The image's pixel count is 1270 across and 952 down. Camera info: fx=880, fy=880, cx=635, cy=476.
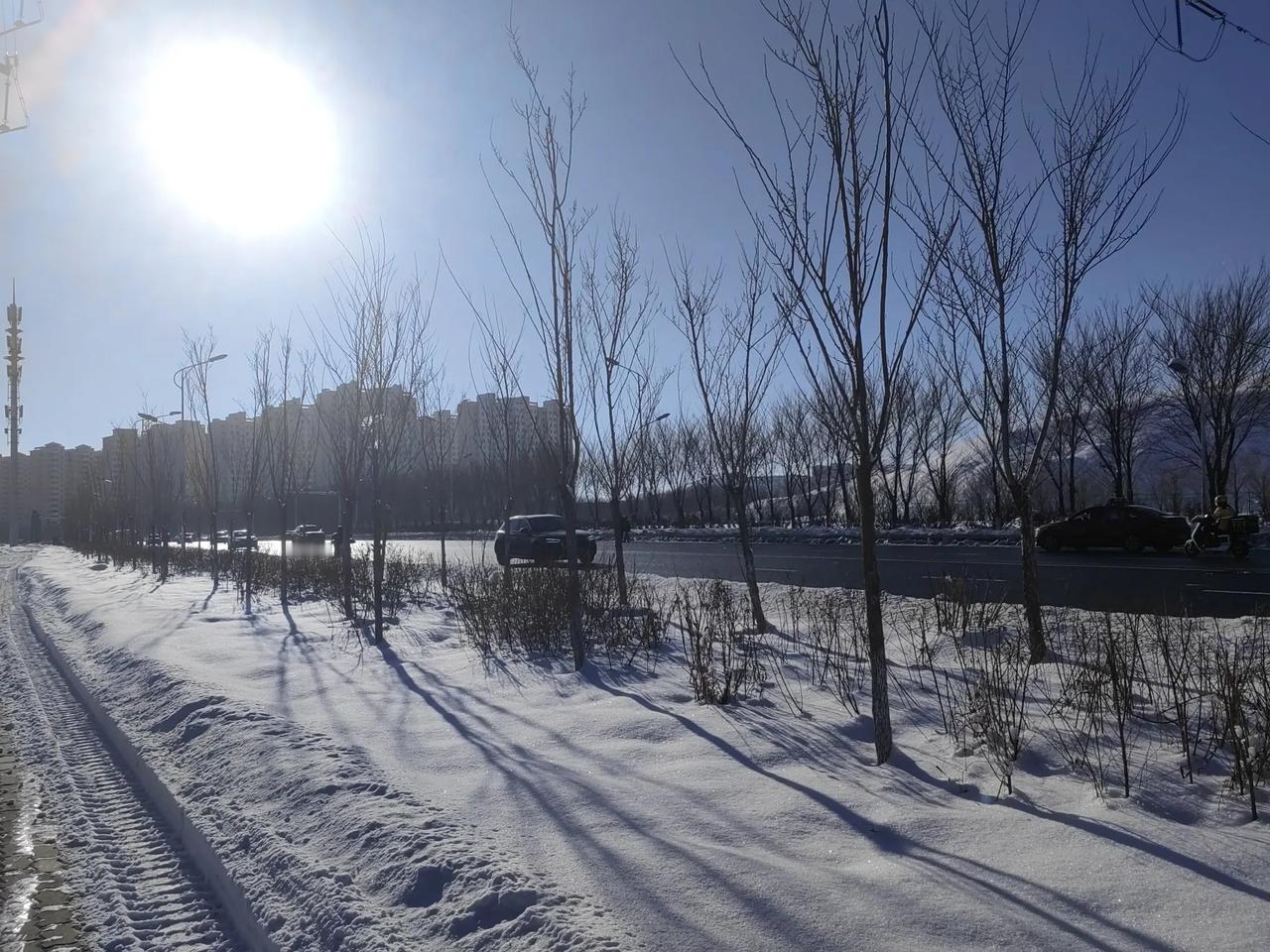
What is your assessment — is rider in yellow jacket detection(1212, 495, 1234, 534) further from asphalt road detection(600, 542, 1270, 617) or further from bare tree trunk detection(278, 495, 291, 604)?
bare tree trunk detection(278, 495, 291, 604)

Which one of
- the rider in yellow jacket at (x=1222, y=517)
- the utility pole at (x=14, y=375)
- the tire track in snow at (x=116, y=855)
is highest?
the utility pole at (x=14, y=375)

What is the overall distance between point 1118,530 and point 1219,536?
3154mm

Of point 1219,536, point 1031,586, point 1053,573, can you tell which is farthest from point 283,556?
point 1219,536

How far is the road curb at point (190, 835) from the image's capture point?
3.45 meters

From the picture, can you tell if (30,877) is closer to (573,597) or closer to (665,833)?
(665,833)

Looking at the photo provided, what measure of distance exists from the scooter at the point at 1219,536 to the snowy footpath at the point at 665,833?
54.1 feet

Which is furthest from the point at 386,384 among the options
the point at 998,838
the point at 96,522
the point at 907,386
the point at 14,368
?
the point at 14,368

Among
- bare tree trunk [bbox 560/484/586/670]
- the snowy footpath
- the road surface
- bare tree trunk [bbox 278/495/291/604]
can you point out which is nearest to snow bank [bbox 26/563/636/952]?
the snowy footpath

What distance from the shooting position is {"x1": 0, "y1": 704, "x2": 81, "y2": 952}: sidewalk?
3469mm

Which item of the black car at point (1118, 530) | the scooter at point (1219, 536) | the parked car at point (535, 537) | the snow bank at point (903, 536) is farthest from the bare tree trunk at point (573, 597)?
the snow bank at point (903, 536)

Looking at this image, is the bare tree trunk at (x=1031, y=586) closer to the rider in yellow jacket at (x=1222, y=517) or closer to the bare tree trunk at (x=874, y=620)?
the bare tree trunk at (x=874, y=620)

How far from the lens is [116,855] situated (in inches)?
169

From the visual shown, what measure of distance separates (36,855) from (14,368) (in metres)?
65.1

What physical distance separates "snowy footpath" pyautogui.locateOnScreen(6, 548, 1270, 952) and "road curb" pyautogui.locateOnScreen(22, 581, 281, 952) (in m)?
0.06
